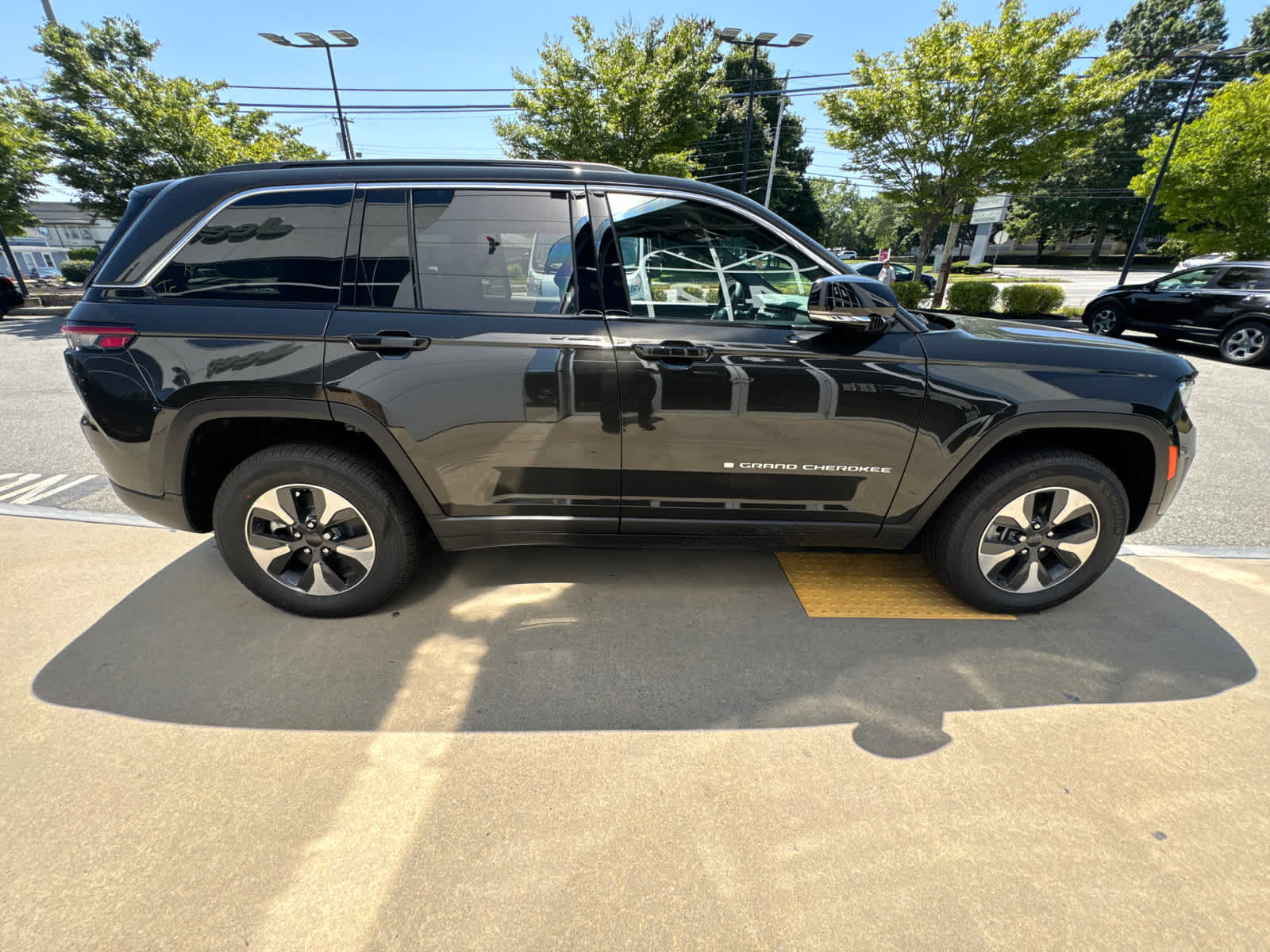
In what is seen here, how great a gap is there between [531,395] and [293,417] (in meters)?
0.96

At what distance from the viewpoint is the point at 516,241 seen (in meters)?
2.27

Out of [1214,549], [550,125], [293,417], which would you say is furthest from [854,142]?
[293,417]

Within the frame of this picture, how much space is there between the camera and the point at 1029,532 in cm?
256

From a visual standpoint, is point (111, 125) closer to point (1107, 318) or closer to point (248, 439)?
point (248, 439)

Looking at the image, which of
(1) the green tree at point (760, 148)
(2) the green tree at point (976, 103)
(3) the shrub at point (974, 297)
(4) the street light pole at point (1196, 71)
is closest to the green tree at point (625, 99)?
(2) the green tree at point (976, 103)

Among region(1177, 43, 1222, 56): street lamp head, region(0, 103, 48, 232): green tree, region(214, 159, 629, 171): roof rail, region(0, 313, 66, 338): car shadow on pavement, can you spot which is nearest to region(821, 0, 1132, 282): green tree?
region(1177, 43, 1222, 56): street lamp head

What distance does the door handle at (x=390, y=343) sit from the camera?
87.1 inches

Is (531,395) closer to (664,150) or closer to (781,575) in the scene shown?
(781,575)

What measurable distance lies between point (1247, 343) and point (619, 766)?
40.5 feet

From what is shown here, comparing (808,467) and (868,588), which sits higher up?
(808,467)

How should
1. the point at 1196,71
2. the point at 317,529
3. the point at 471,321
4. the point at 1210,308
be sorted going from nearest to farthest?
the point at 471,321
the point at 317,529
the point at 1210,308
the point at 1196,71

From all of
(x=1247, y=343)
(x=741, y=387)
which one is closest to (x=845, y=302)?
(x=741, y=387)

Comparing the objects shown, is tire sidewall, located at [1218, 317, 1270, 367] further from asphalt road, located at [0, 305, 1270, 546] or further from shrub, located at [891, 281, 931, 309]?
shrub, located at [891, 281, 931, 309]

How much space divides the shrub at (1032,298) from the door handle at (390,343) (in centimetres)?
1525
